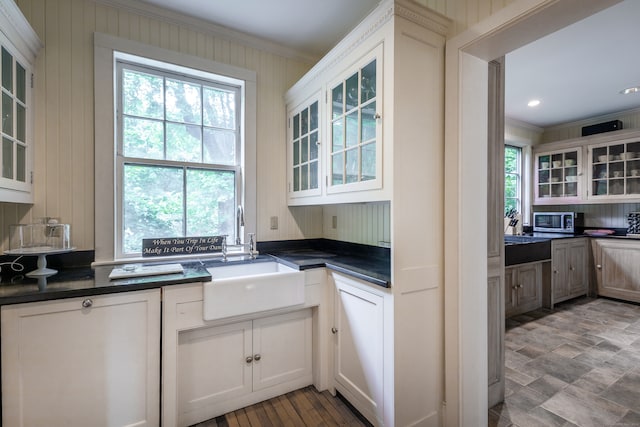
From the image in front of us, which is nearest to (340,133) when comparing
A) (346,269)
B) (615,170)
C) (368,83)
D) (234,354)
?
(368,83)

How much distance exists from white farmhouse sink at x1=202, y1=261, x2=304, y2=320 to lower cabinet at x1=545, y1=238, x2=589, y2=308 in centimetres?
359

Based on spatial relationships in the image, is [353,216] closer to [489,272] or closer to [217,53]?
[489,272]

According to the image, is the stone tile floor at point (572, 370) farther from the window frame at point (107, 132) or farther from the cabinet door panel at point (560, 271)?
the window frame at point (107, 132)

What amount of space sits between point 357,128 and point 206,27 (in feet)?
5.12

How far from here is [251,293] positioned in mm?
1754

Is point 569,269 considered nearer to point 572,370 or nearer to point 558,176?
point 558,176

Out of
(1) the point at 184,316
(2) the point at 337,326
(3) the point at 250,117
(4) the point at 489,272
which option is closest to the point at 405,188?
(4) the point at 489,272

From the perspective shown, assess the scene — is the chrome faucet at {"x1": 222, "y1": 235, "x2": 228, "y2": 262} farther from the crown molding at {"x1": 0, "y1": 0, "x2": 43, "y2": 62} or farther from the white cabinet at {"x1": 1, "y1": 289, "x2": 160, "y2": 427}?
the crown molding at {"x1": 0, "y1": 0, "x2": 43, "y2": 62}

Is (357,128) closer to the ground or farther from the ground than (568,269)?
Answer: farther from the ground

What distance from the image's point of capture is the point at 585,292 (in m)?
4.12

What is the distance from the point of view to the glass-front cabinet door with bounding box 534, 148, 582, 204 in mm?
4336

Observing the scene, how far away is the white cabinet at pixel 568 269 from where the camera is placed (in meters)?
3.71

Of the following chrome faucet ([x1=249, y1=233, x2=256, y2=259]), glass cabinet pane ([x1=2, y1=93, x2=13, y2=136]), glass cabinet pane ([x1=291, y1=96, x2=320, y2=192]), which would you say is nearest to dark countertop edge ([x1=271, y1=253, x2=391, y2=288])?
chrome faucet ([x1=249, y1=233, x2=256, y2=259])

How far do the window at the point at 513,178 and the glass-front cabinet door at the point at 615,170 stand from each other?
87cm
